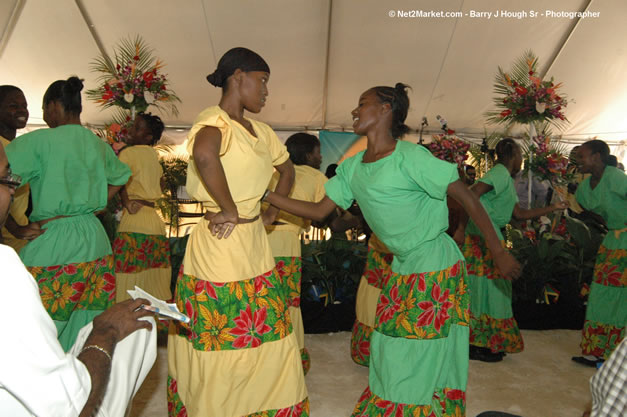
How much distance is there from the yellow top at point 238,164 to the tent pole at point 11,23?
25.5 feet

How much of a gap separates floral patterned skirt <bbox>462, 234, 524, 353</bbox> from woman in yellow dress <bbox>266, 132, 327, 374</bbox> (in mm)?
1730

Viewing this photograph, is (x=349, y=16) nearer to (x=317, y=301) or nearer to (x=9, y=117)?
(x=317, y=301)

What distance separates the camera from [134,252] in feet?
16.9

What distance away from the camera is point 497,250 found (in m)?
2.81

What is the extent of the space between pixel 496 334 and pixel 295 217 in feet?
7.12

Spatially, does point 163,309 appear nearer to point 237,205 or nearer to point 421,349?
point 237,205

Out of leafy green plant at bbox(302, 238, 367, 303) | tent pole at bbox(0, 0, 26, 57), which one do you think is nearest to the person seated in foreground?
leafy green plant at bbox(302, 238, 367, 303)

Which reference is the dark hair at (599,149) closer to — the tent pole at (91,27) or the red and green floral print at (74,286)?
the red and green floral print at (74,286)

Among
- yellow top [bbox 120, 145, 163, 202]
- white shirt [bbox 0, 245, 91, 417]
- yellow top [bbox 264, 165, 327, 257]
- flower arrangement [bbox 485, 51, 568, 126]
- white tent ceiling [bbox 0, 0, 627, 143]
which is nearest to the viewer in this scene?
white shirt [bbox 0, 245, 91, 417]

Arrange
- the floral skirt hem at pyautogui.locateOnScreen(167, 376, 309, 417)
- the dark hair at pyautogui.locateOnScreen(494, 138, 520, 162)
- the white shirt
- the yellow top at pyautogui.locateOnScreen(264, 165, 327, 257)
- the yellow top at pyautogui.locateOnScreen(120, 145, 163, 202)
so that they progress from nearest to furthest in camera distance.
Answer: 1. the white shirt
2. the floral skirt hem at pyautogui.locateOnScreen(167, 376, 309, 417)
3. the yellow top at pyautogui.locateOnScreen(264, 165, 327, 257)
4. the dark hair at pyautogui.locateOnScreen(494, 138, 520, 162)
5. the yellow top at pyautogui.locateOnScreen(120, 145, 163, 202)

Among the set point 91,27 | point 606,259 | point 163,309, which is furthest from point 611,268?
point 91,27

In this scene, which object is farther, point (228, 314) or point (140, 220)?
point (140, 220)

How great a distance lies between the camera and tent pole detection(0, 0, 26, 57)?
8.85 metres

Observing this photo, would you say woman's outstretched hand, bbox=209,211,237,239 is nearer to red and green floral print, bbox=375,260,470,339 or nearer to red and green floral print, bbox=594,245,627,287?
red and green floral print, bbox=375,260,470,339
